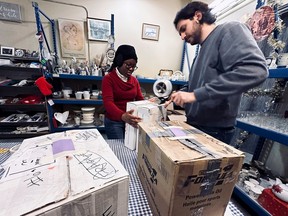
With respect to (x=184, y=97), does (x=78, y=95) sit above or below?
below

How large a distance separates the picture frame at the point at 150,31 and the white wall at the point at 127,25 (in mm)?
67

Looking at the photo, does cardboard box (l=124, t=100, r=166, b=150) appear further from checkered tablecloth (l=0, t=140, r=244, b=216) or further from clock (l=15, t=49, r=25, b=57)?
clock (l=15, t=49, r=25, b=57)

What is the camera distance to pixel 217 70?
0.76m

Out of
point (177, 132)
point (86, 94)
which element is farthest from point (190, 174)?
point (86, 94)

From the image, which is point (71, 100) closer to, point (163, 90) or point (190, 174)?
point (163, 90)

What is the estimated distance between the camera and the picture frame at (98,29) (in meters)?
2.57

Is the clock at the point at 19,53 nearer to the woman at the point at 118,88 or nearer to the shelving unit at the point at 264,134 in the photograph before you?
the woman at the point at 118,88

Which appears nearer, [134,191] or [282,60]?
[134,191]

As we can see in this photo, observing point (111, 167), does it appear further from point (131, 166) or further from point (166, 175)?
point (131, 166)

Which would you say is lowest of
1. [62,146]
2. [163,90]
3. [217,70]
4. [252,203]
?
[252,203]

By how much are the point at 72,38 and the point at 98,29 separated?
465mm


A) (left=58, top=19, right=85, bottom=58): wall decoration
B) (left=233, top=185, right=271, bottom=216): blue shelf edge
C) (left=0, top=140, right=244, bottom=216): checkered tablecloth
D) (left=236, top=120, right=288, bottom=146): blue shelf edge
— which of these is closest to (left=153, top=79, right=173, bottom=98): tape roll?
(left=0, top=140, right=244, bottom=216): checkered tablecloth

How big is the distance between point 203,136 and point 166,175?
0.86ft

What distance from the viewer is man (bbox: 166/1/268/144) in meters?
0.62
